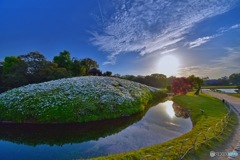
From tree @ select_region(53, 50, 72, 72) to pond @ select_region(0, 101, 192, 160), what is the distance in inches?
1790

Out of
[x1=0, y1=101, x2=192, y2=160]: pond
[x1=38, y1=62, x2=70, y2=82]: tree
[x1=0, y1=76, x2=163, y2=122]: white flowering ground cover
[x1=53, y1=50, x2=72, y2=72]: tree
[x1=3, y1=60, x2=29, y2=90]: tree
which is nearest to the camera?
[x1=0, y1=101, x2=192, y2=160]: pond

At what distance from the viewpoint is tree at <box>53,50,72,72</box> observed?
206 feet

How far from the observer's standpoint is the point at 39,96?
24.6 metres

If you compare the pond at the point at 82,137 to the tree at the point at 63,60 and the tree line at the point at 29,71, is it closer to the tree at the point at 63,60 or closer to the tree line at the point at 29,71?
the tree line at the point at 29,71

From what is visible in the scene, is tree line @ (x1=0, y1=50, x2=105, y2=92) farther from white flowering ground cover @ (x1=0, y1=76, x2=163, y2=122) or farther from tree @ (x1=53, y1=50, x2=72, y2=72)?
white flowering ground cover @ (x1=0, y1=76, x2=163, y2=122)

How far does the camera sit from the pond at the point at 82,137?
39.4ft

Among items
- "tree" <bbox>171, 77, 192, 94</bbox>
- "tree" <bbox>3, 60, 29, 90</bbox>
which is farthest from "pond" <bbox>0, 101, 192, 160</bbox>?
"tree" <bbox>171, 77, 192, 94</bbox>

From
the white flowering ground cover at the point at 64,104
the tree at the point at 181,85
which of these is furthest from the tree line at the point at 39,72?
the white flowering ground cover at the point at 64,104

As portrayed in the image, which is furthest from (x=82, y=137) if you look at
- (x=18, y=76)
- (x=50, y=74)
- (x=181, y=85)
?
(x=181, y=85)

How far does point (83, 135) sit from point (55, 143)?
269 centimetres

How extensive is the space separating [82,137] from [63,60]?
174ft

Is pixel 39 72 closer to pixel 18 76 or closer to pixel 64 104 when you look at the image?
pixel 18 76

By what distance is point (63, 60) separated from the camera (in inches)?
2490

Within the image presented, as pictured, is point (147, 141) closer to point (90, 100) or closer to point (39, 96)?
point (90, 100)
